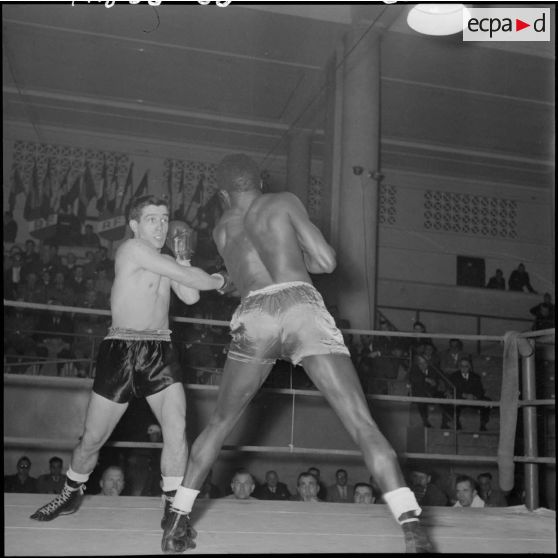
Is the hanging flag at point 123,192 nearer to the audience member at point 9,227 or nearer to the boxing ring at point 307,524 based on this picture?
the audience member at point 9,227

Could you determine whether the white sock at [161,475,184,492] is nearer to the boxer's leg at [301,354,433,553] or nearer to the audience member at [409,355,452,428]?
the boxer's leg at [301,354,433,553]

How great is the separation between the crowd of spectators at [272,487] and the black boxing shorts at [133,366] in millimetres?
3128

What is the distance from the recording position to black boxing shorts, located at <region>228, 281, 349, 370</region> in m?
2.30

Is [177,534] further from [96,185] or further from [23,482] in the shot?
[96,185]

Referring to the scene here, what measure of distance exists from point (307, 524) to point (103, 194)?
10977 mm

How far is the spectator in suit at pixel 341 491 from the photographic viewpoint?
6755 millimetres

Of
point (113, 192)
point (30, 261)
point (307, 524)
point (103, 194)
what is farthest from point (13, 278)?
point (307, 524)

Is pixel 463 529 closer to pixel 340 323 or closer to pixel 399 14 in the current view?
pixel 340 323

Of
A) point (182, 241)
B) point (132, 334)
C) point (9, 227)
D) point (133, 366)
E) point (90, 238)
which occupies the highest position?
point (9, 227)

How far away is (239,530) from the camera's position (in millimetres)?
2617

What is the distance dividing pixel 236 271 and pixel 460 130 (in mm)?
11477

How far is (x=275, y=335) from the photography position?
2.32 m

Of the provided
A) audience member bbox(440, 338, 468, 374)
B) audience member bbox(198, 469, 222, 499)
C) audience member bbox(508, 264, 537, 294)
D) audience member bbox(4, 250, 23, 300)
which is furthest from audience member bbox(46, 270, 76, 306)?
audience member bbox(508, 264, 537, 294)

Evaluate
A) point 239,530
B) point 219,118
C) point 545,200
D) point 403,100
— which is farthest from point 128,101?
point 239,530
